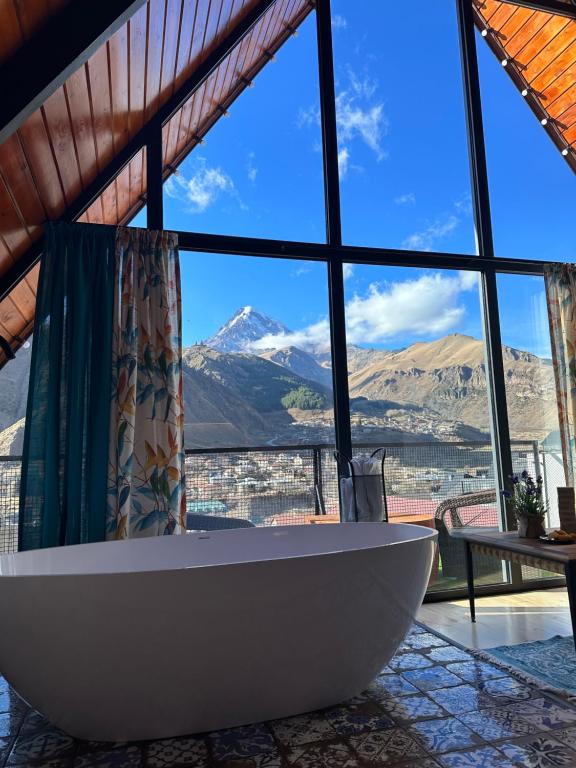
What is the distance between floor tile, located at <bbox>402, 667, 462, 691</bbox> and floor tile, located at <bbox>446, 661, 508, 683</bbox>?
4 cm

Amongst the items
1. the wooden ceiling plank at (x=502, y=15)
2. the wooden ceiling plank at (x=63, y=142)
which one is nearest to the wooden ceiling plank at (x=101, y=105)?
the wooden ceiling plank at (x=63, y=142)

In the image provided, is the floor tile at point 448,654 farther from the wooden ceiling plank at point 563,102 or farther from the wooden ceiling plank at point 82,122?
the wooden ceiling plank at point 563,102

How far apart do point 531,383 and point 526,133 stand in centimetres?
186

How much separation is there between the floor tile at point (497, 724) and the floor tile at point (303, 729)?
424mm

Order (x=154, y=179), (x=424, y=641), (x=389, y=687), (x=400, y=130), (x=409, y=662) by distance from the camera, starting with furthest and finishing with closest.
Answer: (x=400, y=130) < (x=154, y=179) < (x=424, y=641) < (x=409, y=662) < (x=389, y=687)

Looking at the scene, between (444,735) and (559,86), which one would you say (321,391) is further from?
(559,86)

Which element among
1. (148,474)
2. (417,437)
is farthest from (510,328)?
(148,474)

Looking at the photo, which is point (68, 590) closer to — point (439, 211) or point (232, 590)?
point (232, 590)

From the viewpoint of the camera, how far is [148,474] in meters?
2.97

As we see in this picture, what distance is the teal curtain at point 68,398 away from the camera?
2.76 metres

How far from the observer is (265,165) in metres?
3.75

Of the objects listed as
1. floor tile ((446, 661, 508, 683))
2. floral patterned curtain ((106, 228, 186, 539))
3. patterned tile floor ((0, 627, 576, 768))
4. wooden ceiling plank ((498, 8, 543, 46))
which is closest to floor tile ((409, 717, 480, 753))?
patterned tile floor ((0, 627, 576, 768))

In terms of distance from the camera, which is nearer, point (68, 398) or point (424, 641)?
point (424, 641)

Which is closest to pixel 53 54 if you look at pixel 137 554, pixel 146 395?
pixel 146 395
